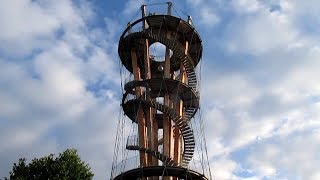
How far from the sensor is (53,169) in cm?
5506

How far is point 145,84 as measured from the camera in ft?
158

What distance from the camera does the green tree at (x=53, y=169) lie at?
179 ft

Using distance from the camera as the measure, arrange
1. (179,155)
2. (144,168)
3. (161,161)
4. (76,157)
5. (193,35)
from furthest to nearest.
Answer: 1. (76,157)
2. (193,35)
3. (179,155)
4. (161,161)
5. (144,168)

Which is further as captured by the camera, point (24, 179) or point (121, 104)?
point (24, 179)

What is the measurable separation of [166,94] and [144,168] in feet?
32.1

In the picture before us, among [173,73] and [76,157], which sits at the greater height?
[173,73]

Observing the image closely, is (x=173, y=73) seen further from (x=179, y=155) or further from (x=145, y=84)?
(x=179, y=155)

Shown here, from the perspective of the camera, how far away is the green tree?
54562 mm

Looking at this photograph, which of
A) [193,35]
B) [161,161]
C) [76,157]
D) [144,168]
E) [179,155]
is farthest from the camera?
[76,157]

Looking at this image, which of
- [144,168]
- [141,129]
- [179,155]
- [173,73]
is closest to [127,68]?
[173,73]

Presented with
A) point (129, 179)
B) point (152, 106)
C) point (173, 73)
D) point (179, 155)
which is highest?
point (173, 73)

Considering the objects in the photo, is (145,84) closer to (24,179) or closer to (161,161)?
(161,161)

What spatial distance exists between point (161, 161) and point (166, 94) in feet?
25.0

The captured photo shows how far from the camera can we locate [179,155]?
155 feet
